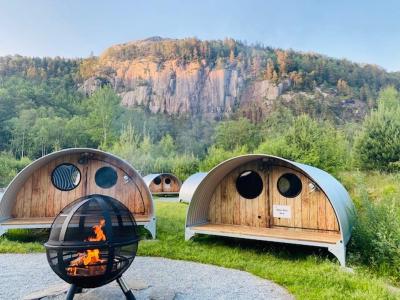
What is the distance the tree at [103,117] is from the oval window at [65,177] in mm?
38581

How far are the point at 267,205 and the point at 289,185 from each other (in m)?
0.67

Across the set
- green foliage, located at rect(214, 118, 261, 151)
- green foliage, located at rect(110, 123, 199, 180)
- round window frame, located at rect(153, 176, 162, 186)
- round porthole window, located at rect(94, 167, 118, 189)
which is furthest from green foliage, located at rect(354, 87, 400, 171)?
green foliage, located at rect(214, 118, 261, 151)

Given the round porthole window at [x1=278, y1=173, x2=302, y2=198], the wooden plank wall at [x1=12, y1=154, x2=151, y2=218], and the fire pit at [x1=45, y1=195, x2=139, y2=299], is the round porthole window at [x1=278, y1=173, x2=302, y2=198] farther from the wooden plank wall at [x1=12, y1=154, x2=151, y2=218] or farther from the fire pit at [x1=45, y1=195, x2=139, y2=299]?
the fire pit at [x1=45, y1=195, x2=139, y2=299]

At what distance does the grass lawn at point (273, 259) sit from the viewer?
4.53m

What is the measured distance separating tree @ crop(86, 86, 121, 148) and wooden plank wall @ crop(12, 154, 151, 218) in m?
38.7

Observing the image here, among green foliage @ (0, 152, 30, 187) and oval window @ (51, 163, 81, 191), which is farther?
green foliage @ (0, 152, 30, 187)

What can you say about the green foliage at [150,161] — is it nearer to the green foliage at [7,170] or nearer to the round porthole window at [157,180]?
the round porthole window at [157,180]

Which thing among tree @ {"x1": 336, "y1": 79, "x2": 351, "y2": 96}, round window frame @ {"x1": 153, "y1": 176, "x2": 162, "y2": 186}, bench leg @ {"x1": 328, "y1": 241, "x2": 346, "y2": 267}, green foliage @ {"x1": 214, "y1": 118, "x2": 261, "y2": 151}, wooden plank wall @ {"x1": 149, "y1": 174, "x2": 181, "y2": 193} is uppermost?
tree @ {"x1": 336, "y1": 79, "x2": 351, "y2": 96}

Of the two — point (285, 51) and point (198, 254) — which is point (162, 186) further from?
point (285, 51)

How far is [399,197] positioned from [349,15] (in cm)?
4395

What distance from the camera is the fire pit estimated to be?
11.6 ft

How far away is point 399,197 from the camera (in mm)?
8914

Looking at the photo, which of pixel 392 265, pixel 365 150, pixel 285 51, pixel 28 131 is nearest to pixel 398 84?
pixel 285 51

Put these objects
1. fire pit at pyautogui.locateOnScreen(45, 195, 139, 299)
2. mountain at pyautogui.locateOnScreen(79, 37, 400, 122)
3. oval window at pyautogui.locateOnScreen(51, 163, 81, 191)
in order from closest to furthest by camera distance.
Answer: fire pit at pyautogui.locateOnScreen(45, 195, 139, 299) → oval window at pyautogui.locateOnScreen(51, 163, 81, 191) → mountain at pyautogui.locateOnScreen(79, 37, 400, 122)
